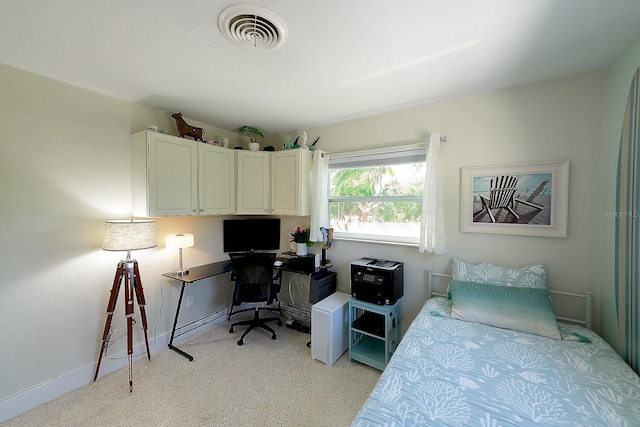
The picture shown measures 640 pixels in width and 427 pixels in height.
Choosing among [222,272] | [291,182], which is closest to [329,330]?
[222,272]

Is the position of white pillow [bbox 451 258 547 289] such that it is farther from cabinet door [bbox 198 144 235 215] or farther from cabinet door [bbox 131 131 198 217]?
cabinet door [bbox 131 131 198 217]

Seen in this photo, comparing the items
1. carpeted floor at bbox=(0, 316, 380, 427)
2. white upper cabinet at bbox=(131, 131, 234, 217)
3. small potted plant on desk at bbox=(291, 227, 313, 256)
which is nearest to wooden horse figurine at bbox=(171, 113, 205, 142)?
white upper cabinet at bbox=(131, 131, 234, 217)

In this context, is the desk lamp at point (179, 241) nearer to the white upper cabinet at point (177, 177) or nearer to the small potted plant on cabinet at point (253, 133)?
the white upper cabinet at point (177, 177)

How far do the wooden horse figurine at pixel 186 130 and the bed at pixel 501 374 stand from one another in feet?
9.04

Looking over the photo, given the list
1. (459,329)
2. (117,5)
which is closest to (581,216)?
(459,329)

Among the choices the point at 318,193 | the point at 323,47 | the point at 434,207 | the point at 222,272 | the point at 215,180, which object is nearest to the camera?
the point at 323,47

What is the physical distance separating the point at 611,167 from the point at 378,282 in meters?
1.84

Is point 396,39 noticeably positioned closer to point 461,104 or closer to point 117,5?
point 461,104

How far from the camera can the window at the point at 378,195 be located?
258cm

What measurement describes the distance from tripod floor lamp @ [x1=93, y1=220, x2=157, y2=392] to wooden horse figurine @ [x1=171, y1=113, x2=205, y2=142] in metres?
1.02

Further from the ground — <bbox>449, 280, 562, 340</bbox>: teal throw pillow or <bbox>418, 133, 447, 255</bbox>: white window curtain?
<bbox>418, 133, 447, 255</bbox>: white window curtain

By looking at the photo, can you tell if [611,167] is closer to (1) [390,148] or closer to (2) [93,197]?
(1) [390,148]

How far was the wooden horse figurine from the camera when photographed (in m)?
2.51

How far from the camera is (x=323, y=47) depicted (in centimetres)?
154
